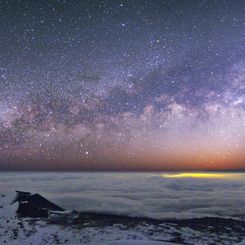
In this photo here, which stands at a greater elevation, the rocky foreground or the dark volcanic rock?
the dark volcanic rock

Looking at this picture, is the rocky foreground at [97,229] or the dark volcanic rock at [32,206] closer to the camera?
the rocky foreground at [97,229]

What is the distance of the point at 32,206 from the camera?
199ft

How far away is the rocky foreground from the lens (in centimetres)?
3847

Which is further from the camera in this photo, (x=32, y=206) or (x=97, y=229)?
(x=32, y=206)

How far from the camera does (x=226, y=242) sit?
39.5 metres

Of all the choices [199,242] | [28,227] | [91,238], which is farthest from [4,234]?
[199,242]

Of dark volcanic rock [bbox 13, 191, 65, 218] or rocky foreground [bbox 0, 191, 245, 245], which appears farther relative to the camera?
dark volcanic rock [bbox 13, 191, 65, 218]

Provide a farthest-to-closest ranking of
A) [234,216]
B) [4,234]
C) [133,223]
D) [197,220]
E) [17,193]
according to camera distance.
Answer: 1. [17,193]
2. [234,216]
3. [197,220]
4. [133,223]
5. [4,234]

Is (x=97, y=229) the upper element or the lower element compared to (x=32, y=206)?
lower

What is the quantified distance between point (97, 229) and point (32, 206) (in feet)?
62.3

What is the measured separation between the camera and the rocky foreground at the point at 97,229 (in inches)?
1515

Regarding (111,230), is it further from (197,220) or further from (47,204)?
(47,204)

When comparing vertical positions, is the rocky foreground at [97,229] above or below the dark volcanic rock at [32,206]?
below

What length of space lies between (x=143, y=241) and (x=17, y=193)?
3923 centimetres
